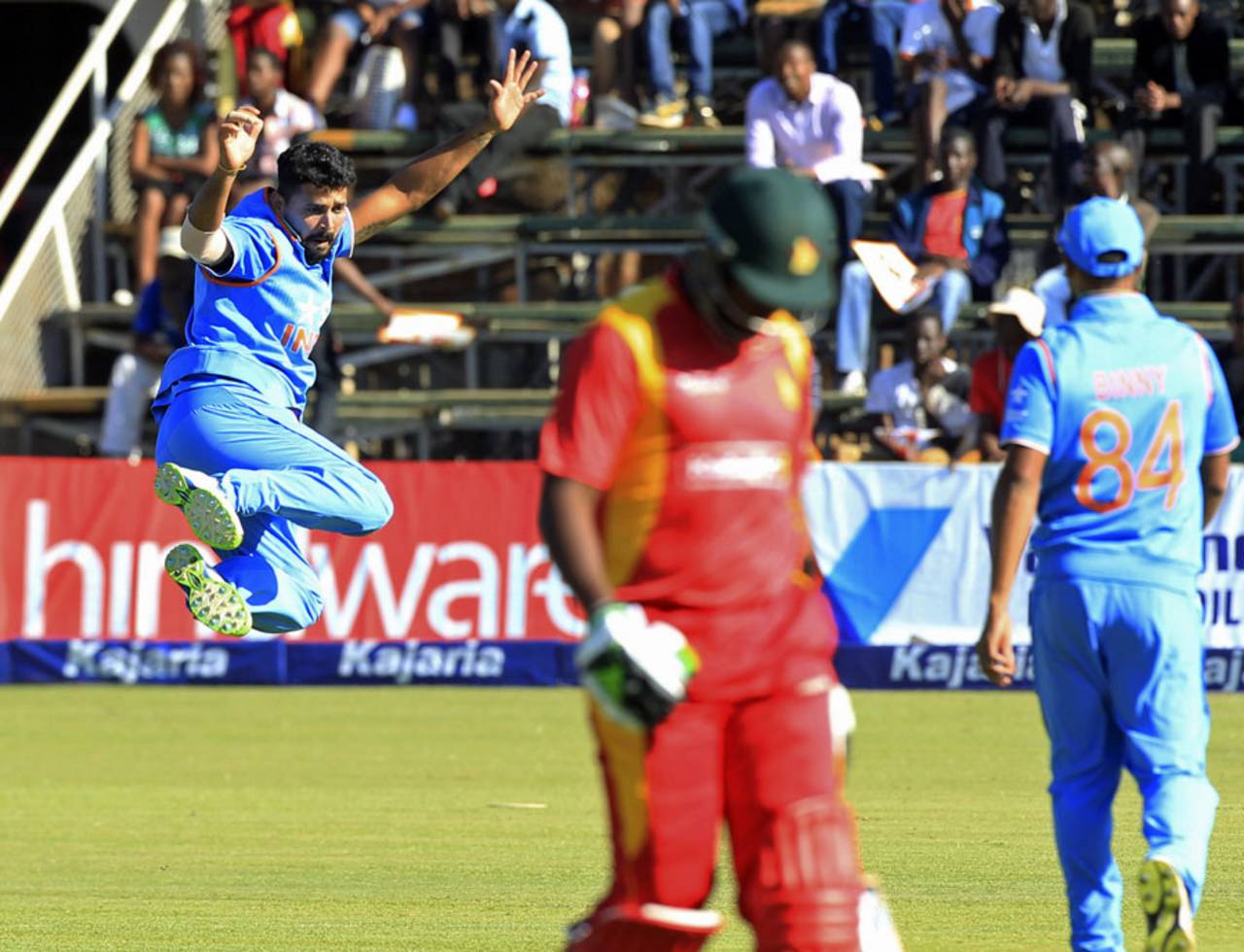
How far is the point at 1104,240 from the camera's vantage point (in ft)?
21.4

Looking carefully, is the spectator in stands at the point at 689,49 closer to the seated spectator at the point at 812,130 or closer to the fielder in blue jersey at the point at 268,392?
the seated spectator at the point at 812,130

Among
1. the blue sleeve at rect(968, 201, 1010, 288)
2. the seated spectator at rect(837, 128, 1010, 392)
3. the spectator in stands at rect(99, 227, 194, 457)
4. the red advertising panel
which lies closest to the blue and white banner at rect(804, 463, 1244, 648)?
the red advertising panel

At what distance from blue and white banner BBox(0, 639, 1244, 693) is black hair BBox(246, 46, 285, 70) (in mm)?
5253

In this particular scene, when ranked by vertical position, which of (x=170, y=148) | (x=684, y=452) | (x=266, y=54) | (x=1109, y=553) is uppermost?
(x=266, y=54)

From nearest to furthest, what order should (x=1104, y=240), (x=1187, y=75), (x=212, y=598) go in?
1. (x=1104, y=240)
2. (x=212, y=598)
3. (x=1187, y=75)

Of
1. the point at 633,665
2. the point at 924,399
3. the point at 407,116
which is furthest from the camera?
the point at 407,116

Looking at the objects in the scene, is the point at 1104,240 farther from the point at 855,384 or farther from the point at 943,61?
the point at 943,61

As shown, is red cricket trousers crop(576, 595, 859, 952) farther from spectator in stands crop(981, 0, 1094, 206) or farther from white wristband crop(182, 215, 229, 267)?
spectator in stands crop(981, 0, 1094, 206)

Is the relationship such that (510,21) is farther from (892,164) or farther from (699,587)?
(699,587)

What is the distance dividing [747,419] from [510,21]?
14.6 m

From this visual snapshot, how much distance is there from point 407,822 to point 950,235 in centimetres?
884

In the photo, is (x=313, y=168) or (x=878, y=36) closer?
(x=313, y=168)

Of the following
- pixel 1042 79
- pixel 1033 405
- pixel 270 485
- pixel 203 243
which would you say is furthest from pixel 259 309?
pixel 1042 79

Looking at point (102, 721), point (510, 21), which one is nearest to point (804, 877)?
point (102, 721)
